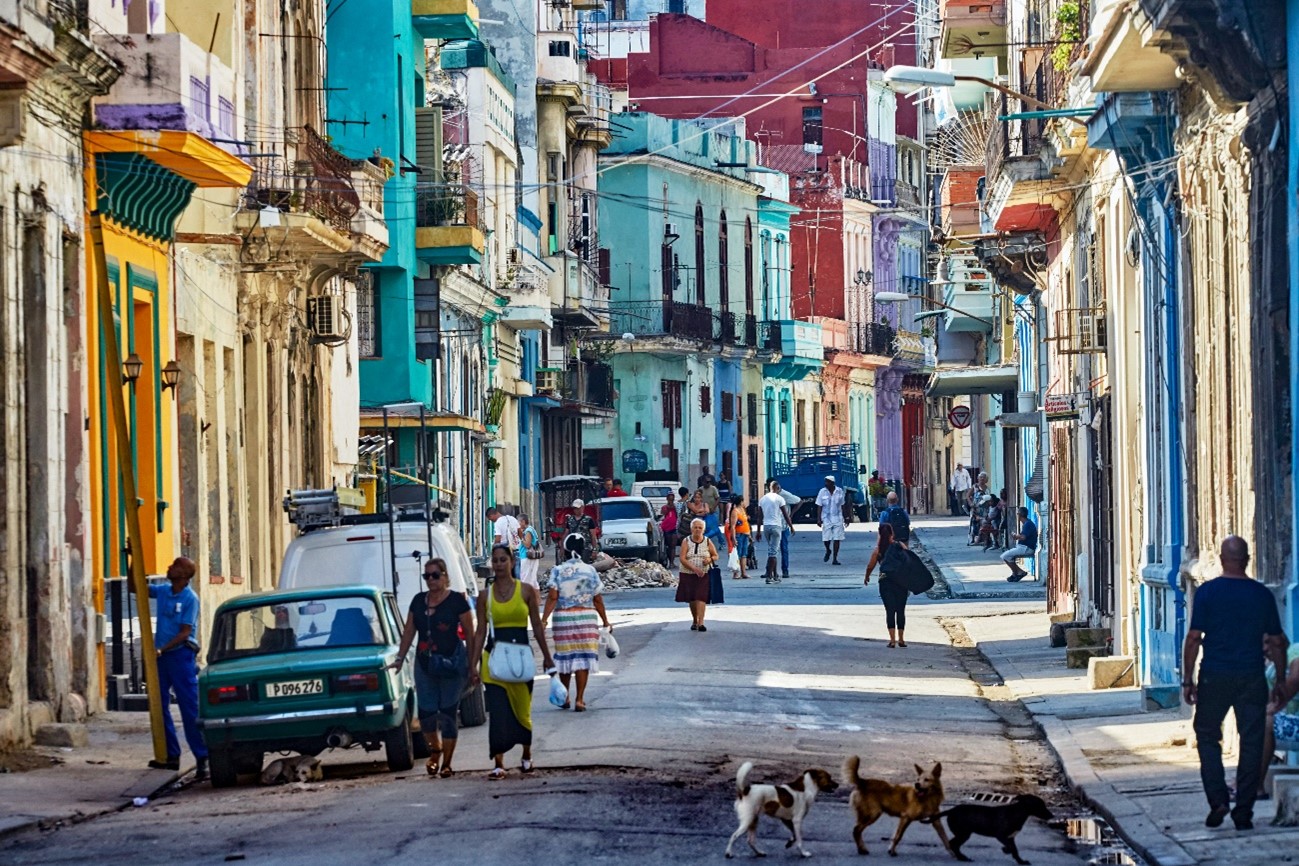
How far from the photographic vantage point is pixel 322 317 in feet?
119

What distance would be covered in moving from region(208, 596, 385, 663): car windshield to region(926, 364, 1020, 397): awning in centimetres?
3040

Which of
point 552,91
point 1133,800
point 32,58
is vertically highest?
point 552,91

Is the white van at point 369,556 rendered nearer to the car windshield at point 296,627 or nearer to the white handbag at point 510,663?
the car windshield at point 296,627

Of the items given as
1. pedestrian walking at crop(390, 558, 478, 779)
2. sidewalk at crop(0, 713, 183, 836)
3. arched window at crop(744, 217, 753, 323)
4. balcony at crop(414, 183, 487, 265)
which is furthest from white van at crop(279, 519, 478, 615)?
arched window at crop(744, 217, 753, 323)

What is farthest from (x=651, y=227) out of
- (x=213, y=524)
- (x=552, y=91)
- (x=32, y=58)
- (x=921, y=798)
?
(x=921, y=798)

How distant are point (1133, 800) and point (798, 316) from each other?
248 feet

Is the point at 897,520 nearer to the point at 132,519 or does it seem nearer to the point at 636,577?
the point at 636,577

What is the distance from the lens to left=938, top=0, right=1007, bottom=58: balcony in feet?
128

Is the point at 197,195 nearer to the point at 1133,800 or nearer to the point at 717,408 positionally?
the point at 1133,800

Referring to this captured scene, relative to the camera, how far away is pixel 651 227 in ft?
244

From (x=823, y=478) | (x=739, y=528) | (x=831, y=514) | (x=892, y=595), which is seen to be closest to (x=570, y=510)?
(x=831, y=514)

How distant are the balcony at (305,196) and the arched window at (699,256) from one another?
43.5 meters

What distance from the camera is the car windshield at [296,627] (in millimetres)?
17516

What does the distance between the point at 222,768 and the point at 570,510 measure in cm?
3406
